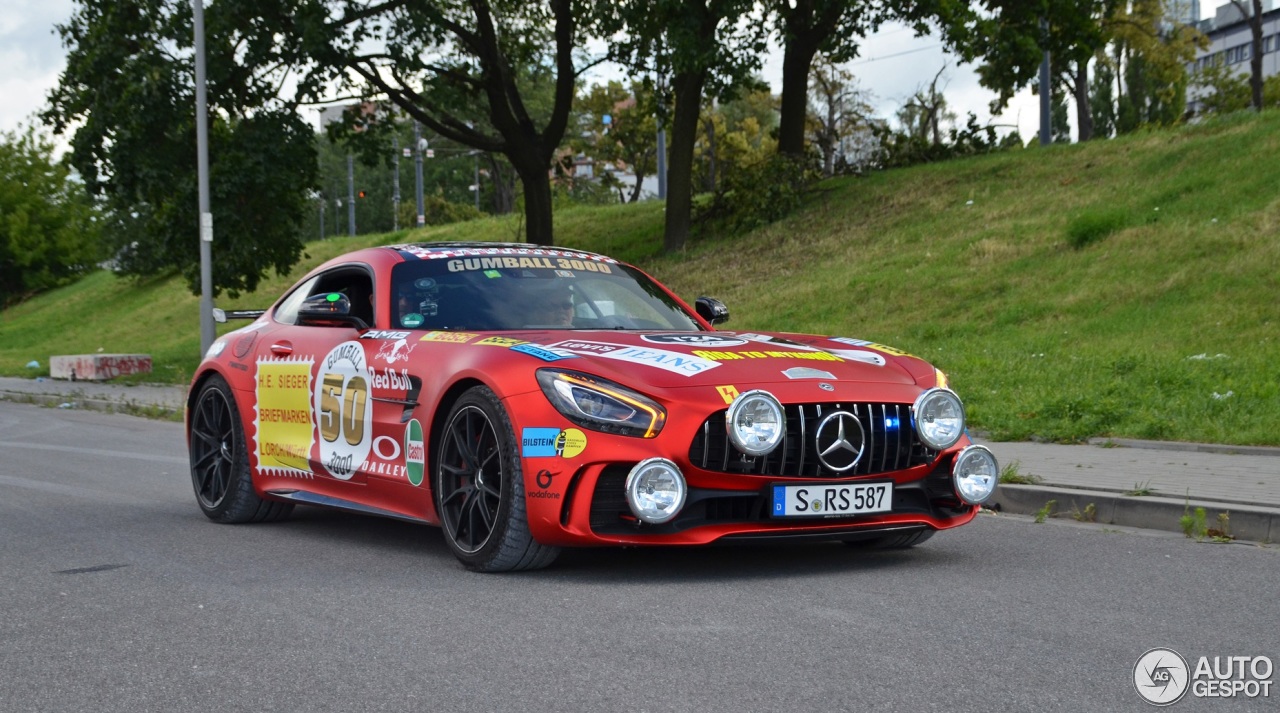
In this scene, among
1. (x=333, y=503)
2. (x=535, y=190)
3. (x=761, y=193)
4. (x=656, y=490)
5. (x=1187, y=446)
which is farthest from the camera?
(x=761, y=193)

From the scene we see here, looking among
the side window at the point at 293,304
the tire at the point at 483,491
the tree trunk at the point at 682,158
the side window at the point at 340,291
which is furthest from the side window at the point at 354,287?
the tree trunk at the point at 682,158

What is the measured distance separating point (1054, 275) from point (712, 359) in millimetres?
15236

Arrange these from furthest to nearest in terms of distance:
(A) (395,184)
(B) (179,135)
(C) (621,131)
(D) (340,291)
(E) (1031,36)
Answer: (A) (395,184), (C) (621,131), (E) (1031,36), (B) (179,135), (D) (340,291)

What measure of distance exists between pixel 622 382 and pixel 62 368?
24847mm

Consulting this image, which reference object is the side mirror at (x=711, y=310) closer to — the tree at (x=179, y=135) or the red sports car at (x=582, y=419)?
the red sports car at (x=582, y=419)

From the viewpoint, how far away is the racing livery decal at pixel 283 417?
7.66m

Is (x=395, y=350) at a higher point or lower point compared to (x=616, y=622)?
higher

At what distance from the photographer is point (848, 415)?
6.02m

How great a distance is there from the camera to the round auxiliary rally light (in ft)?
18.6

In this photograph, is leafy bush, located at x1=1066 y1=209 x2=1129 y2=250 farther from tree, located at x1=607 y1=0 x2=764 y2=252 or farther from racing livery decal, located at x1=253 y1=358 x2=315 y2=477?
racing livery decal, located at x1=253 y1=358 x2=315 y2=477

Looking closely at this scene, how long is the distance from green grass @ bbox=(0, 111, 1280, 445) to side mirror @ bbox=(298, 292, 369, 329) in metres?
6.24

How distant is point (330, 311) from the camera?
7.24 metres

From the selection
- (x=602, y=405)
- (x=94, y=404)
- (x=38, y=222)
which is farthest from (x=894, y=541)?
(x=38, y=222)

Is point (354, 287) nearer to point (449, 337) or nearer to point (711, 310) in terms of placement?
point (449, 337)
